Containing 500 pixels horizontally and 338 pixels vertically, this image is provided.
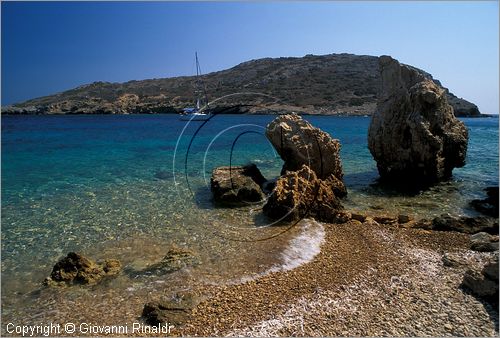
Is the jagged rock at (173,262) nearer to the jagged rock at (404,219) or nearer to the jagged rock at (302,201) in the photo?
the jagged rock at (302,201)

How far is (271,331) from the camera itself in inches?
245

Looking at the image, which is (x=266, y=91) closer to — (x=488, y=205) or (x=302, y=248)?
(x=488, y=205)

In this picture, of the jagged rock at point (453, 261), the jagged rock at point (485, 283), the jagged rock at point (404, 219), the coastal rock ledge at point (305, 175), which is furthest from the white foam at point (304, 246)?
the jagged rock at point (485, 283)

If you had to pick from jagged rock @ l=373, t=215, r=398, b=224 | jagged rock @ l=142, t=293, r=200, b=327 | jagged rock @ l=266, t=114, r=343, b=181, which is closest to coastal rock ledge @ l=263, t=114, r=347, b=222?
jagged rock @ l=266, t=114, r=343, b=181

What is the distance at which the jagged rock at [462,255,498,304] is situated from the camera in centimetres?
691

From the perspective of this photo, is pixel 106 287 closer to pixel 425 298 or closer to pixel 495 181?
pixel 425 298

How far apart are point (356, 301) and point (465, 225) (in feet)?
23.0

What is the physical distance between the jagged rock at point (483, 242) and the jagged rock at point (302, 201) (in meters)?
4.10

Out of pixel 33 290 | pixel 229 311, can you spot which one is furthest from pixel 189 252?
pixel 33 290

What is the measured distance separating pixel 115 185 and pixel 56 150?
65.2 ft

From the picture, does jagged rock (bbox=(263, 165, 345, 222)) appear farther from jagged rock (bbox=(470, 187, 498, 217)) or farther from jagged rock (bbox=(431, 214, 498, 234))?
jagged rock (bbox=(470, 187, 498, 217))

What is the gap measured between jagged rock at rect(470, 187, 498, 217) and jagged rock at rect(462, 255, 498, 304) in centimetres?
841

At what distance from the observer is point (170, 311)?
701 centimetres

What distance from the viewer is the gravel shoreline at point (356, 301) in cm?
623
